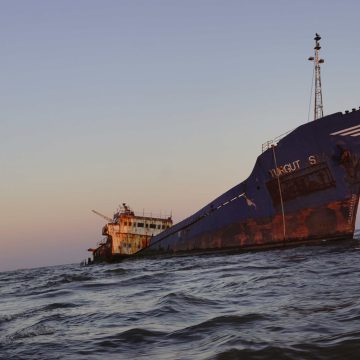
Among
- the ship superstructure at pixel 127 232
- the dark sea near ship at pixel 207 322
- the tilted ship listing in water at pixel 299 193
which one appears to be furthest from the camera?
the ship superstructure at pixel 127 232

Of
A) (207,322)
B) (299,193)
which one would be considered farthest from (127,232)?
(207,322)

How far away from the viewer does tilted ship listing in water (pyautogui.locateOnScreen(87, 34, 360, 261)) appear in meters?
21.0

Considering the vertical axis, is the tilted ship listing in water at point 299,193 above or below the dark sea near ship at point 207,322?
above

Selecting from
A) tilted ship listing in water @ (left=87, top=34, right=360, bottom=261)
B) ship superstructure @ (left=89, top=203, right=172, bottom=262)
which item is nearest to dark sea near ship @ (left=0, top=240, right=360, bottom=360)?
tilted ship listing in water @ (left=87, top=34, right=360, bottom=261)

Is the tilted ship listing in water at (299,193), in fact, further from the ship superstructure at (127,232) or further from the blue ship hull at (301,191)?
the ship superstructure at (127,232)

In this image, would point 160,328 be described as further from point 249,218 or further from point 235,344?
point 249,218

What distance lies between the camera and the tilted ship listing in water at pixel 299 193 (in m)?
21.0

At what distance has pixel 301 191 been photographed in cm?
2173

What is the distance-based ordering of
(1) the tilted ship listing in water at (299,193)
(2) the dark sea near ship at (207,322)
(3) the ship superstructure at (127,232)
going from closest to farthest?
(2) the dark sea near ship at (207,322) → (1) the tilted ship listing in water at (299,193) → (3) the ship superstructure at (127,232)

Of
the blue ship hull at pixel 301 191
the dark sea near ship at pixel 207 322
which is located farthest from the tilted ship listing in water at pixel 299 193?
the dark sea near ship at pixel 207 322

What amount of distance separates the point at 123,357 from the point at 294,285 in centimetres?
554

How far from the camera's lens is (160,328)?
6359mm

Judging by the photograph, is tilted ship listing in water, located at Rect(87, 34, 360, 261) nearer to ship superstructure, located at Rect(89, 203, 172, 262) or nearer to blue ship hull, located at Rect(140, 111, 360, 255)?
blue ship hull, located at Rect(140, 111, 360, 255)

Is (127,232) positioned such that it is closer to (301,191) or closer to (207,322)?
(301,191)
